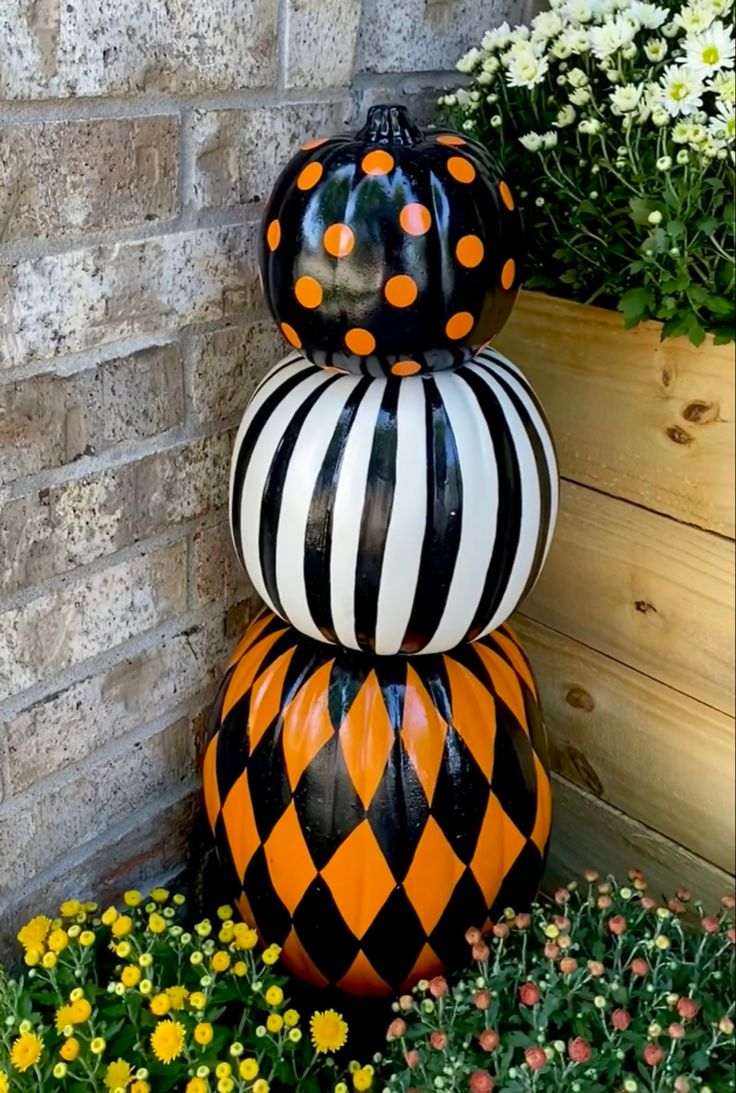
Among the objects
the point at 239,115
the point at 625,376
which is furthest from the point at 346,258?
the point at 625,376

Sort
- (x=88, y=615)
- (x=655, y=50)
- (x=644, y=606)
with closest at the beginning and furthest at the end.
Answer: (x=655, y=50) → (x=88, y=615) → (x=644, y=606)

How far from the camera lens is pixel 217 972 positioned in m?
1.02

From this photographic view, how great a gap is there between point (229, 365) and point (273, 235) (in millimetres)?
213

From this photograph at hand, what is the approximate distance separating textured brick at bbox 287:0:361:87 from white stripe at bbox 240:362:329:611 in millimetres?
296

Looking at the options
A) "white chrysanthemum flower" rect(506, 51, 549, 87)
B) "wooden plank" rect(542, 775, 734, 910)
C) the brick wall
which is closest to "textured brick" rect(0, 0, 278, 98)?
the brick wall

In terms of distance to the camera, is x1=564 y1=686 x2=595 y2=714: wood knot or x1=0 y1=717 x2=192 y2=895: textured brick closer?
x1=0 y1=717 x2=192 y2=895: textured brick

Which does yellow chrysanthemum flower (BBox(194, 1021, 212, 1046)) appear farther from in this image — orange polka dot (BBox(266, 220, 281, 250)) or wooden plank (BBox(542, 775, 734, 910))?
orange polka dot (BBox(266, 220, 281, 250))

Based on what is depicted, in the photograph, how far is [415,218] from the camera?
2.71 feet

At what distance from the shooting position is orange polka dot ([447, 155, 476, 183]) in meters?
0.85

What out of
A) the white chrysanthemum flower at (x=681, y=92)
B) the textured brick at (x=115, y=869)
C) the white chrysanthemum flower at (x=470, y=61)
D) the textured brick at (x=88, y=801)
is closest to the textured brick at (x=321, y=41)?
the white chrysanthemum flower at (x=470, y=61)

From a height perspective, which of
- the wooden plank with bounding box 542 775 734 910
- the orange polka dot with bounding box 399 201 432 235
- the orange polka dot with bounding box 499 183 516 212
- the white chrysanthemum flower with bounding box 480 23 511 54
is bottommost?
the wooden plank with bounding box 542 775 734 910

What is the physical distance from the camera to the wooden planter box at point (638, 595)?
3.41 feet

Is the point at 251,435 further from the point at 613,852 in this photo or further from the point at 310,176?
the point at 613,852

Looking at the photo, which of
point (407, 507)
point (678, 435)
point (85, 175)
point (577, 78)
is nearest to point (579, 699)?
point (678, 435)
